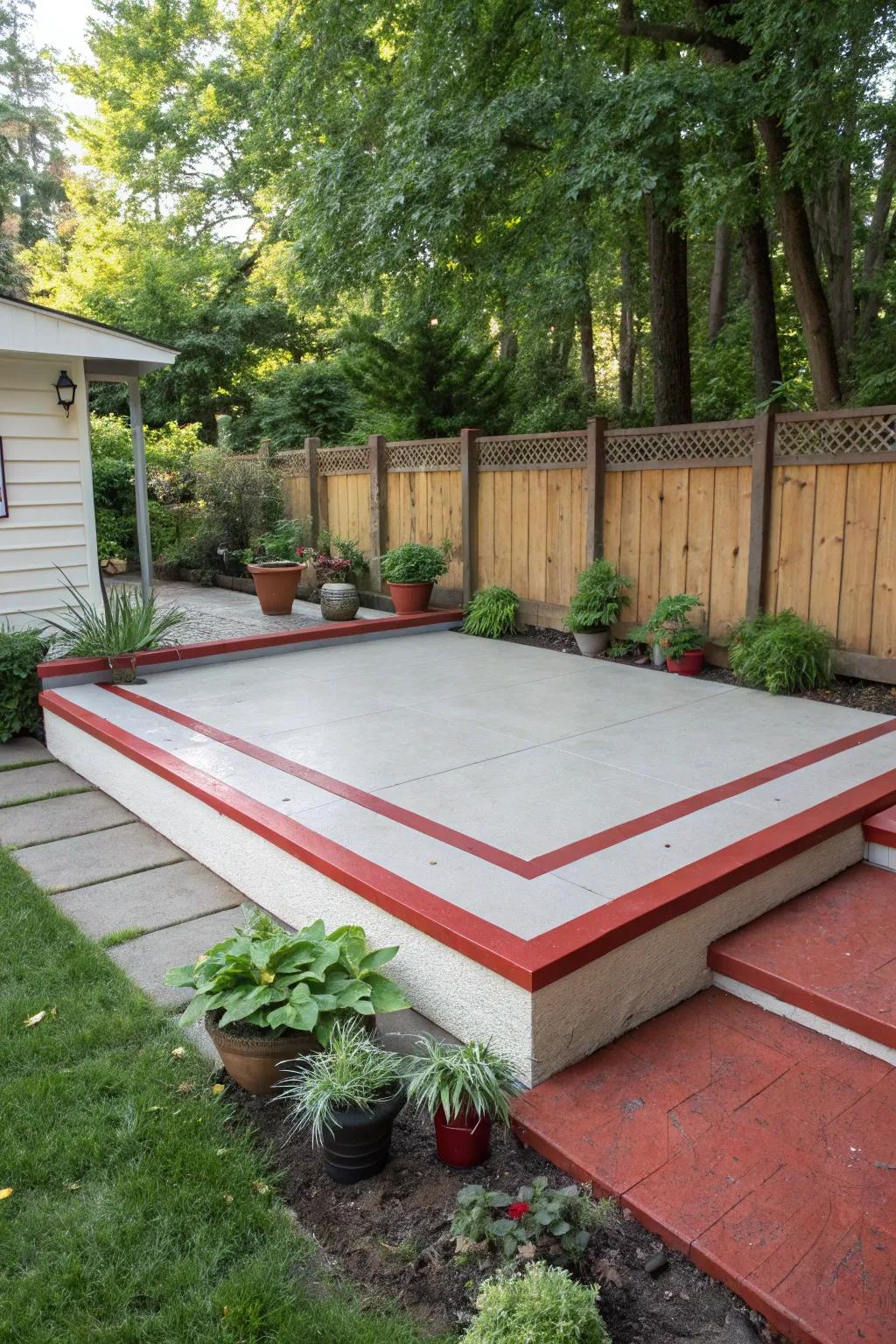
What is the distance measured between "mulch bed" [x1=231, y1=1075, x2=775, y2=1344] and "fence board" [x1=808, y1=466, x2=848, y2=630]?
418cm

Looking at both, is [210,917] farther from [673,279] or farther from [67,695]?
[673,279]

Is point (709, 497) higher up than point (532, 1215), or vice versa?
point (709, 497)

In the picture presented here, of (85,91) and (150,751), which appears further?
(85,91)

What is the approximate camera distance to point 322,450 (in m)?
9.52

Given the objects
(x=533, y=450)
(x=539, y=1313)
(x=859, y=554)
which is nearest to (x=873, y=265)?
(x=533, y=450)

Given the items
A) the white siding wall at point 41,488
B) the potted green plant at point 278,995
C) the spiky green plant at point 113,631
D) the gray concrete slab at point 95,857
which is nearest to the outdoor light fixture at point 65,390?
the white siding wall at point 41,488

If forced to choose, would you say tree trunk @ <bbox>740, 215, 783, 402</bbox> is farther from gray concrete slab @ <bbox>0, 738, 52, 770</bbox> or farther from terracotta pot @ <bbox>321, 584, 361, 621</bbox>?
gray concrete slab @ <bbox>0, 738, 52, 770</bbox>

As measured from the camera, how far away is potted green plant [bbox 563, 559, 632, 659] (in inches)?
257

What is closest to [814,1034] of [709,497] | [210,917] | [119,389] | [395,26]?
[210,917]

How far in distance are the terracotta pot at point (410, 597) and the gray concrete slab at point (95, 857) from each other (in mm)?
3993

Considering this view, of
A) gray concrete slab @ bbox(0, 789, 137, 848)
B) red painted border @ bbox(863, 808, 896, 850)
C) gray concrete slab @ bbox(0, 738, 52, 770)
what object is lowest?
gray concrete slab @ bbox(0, 789, 137, 848)

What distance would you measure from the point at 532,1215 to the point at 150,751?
9.44 feet

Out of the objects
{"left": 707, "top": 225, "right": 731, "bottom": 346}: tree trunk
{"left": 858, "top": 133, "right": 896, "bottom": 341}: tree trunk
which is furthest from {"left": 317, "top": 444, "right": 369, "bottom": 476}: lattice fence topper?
{"left": 707, "top": 225, "right": 731, "bottom": 346}: tree trunk

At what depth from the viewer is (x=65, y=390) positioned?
632 centimetres
